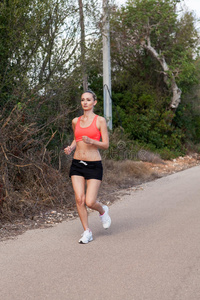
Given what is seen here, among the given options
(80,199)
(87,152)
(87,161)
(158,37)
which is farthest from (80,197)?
(158,37)

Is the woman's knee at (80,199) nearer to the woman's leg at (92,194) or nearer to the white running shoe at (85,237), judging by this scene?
the woman's leg at (92,194)

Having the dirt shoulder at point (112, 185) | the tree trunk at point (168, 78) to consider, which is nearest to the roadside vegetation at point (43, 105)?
the dirt shoulder at point (112, 185)

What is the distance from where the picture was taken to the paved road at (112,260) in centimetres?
426

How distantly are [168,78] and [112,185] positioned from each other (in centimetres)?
1099

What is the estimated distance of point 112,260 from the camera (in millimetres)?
5215

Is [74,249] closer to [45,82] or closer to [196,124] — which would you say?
[45,82]

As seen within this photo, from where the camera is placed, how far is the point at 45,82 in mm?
9578

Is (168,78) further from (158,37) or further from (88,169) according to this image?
(88,169)

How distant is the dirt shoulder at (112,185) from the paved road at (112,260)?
300mm

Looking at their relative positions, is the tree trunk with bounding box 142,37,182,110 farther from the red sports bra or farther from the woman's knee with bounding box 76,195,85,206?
the woman's knee with bounding box 76,195,85,206

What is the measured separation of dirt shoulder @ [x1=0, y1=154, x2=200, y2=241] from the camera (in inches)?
273

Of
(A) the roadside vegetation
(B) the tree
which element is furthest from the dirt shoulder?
(B) the tree

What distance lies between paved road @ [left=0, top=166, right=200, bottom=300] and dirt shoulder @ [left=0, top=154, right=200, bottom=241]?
0.98 ft

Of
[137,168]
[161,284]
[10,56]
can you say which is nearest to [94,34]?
[10,56]
